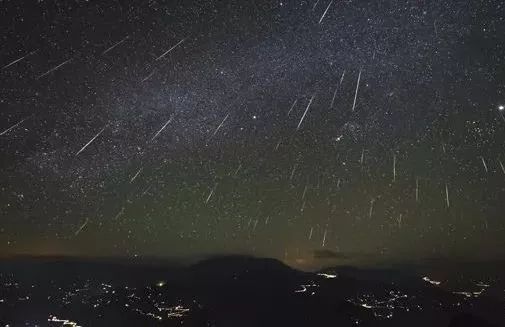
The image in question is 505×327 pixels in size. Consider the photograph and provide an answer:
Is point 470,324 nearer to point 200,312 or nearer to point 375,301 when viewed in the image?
point 200,312

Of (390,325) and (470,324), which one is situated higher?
(470,324)

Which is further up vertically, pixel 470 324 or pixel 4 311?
pixel 470 324

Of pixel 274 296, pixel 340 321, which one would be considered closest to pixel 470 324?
pixel 340 321

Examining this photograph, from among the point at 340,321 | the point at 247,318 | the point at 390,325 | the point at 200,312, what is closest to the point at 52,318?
the point at 200,312

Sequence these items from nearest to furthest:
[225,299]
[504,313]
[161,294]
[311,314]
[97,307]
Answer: [311,314], [97,307], [225,299], [504,313], [161,294]

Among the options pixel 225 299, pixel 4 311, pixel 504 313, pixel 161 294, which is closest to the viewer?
pixel 4 311

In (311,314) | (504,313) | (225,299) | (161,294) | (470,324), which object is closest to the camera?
(470,324)

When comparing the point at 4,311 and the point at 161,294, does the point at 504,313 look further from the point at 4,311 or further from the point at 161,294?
the point at 4,311

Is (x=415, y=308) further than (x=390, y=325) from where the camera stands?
Yes

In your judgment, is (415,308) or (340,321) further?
(415,308)
